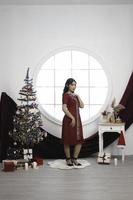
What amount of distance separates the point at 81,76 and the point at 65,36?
0.85m

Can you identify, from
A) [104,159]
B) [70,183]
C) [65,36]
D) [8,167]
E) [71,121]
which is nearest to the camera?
[70,183]

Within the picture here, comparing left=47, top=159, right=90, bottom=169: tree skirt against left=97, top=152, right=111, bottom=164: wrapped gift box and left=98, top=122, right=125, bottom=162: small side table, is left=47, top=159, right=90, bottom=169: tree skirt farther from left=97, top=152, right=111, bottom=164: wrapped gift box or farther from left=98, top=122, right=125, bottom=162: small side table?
left=98, top=122, right=125, bottom=162: small side table

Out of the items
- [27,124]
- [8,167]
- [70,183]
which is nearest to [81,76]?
[27,124]

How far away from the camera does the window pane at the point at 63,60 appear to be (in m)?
5.53

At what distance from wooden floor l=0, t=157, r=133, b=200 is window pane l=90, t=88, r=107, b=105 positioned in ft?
4.49

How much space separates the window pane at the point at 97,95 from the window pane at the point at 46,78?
2.74 feet

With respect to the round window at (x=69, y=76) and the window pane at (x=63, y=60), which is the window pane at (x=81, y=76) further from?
the window pane at (x=63, y=60)

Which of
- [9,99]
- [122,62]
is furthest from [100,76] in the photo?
[9,99]

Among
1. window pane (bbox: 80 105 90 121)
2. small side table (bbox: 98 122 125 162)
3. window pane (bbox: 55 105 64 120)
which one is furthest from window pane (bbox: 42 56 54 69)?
small side table (bbox: 98 122 125 162)

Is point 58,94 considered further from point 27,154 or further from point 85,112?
point 27,154

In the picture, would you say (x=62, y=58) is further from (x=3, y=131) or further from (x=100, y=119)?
(x=3, y=131)

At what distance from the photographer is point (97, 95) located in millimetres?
5539

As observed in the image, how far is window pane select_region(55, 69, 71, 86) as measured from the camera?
555cm

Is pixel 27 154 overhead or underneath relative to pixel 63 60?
underneath
